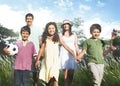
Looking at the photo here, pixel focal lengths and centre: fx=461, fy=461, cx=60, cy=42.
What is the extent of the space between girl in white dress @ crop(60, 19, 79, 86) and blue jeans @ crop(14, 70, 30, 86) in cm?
83

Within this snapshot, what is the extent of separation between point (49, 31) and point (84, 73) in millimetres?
1416

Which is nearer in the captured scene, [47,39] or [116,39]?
[47,39]

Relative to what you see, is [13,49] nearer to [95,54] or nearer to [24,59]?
[24,59]

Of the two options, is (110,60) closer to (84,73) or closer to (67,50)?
(84,73)

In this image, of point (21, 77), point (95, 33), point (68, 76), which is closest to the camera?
point (21, 77)

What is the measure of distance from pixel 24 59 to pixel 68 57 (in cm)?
96

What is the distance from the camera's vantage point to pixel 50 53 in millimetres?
8852

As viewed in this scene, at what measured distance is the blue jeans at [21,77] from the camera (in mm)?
8727

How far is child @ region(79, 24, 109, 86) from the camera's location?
880 centimetres

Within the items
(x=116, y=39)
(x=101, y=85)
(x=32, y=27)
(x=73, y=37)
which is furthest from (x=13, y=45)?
(x=116, y=39)

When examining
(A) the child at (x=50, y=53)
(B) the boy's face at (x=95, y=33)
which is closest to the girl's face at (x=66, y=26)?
(A) the child at (x=50, y=53)

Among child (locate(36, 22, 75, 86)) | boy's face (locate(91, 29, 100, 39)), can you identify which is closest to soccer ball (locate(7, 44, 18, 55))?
child (locate(36, 22, 75, 86))

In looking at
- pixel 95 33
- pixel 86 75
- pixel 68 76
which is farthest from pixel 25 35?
pixel 86 75

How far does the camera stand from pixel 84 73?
9781mm
